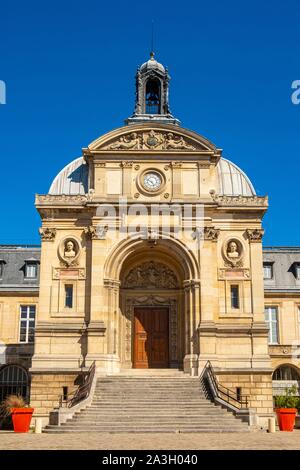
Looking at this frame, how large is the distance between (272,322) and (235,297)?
11.5 m

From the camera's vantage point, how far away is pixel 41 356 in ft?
100

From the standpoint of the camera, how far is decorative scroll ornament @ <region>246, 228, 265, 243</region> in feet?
106

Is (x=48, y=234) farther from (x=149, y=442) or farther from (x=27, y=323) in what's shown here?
(x=149, y=442)

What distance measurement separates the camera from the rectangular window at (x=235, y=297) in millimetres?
31641

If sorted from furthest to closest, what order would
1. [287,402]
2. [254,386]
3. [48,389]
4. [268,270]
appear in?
[268,270]
[287,402]
[254,386]
[48,389]

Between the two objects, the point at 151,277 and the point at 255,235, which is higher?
the point at 255,235

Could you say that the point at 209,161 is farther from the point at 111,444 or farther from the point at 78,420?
the point at 111,444

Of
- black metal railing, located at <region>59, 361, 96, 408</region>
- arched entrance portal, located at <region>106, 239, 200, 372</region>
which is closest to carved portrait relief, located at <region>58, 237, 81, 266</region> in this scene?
arched entrance portal, located at <region>106, 239, 200, 372</region>

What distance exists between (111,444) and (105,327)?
12.2 meters

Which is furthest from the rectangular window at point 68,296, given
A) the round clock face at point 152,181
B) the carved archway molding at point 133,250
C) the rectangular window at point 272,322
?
the rectangular window at point 272,322

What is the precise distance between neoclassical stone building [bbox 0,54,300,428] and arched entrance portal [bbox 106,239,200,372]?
0.17 ft

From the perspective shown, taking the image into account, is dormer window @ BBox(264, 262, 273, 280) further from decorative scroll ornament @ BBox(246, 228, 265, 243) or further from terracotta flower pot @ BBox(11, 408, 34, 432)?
terracotta flower pot @ BBox(11, 408, 34, 432)

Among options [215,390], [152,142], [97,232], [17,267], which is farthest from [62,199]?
[17,267]

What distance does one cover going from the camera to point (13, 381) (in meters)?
41.3
